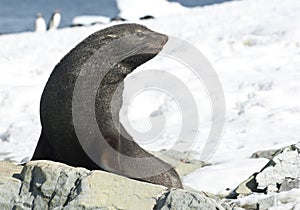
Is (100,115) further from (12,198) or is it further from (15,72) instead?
(15,72)

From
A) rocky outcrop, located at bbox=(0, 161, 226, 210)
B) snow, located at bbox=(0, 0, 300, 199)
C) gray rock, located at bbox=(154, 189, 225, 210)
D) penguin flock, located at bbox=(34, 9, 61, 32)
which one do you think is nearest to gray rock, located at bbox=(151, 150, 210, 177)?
snow, located at bbox=(0, 0, 300, 199)

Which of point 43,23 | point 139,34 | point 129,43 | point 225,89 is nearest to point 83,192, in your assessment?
point 129,43

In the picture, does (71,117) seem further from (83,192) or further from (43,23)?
(43,23)

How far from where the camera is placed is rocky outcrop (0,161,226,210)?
374 centimetres

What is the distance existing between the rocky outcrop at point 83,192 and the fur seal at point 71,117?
3.01ft

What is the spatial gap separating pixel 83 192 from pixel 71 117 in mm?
1301

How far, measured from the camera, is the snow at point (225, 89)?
313 inches

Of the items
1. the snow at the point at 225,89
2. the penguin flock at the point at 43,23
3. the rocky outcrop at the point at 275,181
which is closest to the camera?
the rocky outcrop at the point at 275,181

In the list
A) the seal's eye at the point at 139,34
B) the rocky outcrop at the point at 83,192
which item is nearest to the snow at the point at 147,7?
the seal's eye at the point at 139,34

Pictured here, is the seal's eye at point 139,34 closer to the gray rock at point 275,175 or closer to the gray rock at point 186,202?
the gray rock at point 275,175

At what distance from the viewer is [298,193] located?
15.0 feet

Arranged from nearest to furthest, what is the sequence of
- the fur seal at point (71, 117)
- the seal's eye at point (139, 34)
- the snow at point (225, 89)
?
the fur seal at point (71, 117) < the seal's eye at point (139, 34) < the snow at point (225, 89)

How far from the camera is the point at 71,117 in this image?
5031mm

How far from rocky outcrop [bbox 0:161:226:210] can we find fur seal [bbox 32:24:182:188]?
0.92 m
